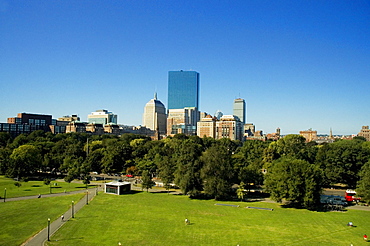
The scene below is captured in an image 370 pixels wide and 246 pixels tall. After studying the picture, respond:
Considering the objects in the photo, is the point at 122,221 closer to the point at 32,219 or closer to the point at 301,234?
the point at 32,219

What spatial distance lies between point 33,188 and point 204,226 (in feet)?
146

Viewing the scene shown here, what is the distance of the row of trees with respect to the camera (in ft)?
170

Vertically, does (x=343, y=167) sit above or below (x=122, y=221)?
above

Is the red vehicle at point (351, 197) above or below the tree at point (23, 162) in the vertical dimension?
below

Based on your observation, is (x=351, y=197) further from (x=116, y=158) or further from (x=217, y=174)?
(x=116, y=158)

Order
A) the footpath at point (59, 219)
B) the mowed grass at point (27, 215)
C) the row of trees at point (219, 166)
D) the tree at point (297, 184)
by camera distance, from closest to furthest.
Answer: the footpath at point (59, 219)
the mowed grass at point (27, 215)
the tree at point (297, 184)
the row of trees at point (219, 166)

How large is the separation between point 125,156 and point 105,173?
8.24 metres

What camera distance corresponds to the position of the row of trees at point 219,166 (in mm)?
51716

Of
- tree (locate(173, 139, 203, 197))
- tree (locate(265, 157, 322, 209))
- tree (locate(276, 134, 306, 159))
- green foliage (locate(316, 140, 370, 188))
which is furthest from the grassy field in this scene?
green foliage (locate(316, 140, 370, 188))

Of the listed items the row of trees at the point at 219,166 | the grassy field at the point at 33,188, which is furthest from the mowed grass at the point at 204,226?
the grassy field at the point at 33,188

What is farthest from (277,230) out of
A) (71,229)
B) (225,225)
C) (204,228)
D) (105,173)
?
(105,173)

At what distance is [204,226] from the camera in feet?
132

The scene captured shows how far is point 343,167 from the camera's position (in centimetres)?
7144

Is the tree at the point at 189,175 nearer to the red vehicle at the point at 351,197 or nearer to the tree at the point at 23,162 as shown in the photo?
the red vehicle at the point at 351,197
